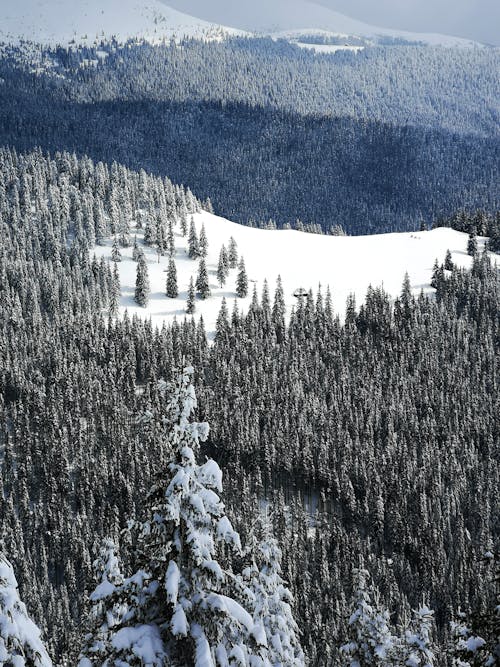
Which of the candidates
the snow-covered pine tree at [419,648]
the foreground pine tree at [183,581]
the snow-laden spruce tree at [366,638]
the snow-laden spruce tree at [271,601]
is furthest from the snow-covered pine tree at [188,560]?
the snow-covered pine tree at [419,648]

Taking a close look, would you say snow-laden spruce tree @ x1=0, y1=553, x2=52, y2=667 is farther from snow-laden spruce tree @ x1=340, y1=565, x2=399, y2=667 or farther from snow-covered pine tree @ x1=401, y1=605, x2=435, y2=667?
snow-covered pine tree @ x1=401, y1=605, x2=435, y2=667

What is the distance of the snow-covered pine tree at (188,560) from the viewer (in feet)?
65.9

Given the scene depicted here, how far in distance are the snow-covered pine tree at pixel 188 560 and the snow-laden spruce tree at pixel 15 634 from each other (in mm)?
2637

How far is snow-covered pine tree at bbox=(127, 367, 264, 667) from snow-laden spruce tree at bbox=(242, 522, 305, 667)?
12871 millimetres

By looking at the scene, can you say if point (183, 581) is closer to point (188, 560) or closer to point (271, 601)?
point (188, 560)

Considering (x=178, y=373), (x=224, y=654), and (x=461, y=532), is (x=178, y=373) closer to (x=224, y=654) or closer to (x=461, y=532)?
(x=224, y=654)

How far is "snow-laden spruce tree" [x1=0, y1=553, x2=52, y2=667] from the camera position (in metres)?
19.1

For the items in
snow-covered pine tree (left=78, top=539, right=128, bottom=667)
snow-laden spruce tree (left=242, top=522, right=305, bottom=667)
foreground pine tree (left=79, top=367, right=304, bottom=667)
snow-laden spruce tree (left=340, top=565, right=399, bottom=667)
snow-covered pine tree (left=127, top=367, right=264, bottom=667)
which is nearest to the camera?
foreground pine tree (left=79, top=367, right=304, bottom=667)

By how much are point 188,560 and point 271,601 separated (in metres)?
14.9

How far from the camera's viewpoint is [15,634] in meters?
19.3

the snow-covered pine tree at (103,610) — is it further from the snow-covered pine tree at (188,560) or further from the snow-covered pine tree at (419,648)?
the snow-covered pine tree at (419,648)

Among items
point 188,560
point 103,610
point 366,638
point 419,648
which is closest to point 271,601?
point 366,638

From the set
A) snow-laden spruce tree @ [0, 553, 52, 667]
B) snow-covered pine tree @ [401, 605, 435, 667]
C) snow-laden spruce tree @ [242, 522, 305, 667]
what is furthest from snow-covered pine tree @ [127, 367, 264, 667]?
snow-covered pine tree @ [401, 605, 435, 667]

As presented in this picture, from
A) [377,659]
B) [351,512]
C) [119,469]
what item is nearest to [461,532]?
[351,512]
